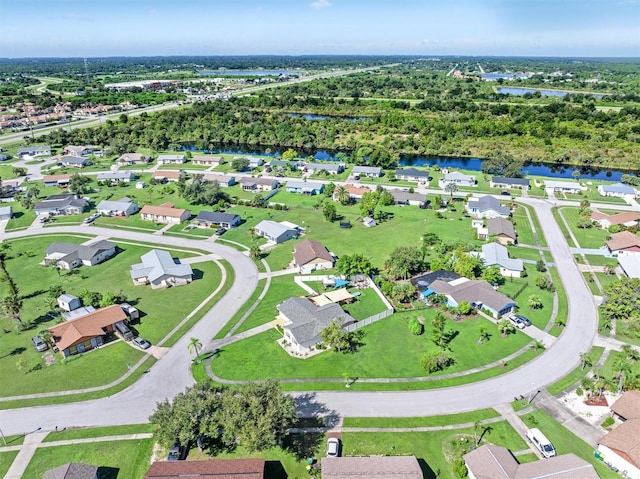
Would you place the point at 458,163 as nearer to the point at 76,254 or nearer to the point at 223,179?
the point at 223,179

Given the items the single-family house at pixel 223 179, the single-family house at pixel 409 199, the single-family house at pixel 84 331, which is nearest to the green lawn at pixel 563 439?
the single-family house at pixel 84 331

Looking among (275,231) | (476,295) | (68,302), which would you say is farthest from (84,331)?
(476,295)

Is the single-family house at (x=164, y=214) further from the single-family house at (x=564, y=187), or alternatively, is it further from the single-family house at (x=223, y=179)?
the single-family house at (x=564, y=187)

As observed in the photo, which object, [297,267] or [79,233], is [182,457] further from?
[79,233]

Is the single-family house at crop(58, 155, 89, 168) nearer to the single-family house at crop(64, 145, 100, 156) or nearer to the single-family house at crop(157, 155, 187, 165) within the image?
the single-family house at crop(64, 145, 100, 156)

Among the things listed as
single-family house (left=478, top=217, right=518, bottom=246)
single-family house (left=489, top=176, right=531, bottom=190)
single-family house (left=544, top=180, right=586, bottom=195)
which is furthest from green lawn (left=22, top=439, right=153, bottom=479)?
single-family house (left=544, top=180, right=586, bottom=195)

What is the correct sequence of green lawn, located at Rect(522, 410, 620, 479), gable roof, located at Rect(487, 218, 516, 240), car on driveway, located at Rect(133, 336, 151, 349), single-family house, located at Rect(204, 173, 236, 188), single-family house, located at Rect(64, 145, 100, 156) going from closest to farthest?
green lawn, located at Rect(522, 410, 620, 479), car on driveway, located at Rect(133, 336, 151, 349), gable roof, located at Rect(487, 218, 516, 240), single-family house, located at Rect(204, 173, 236, 188), single-family house, located at Rect(64, 145, 100, 156)
